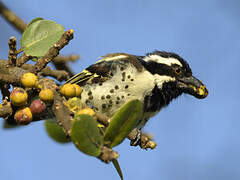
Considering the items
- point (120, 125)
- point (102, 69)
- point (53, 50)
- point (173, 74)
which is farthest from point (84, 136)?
point (173, 74)

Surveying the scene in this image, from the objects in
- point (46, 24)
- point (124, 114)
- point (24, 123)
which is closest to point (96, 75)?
point (46, 24)

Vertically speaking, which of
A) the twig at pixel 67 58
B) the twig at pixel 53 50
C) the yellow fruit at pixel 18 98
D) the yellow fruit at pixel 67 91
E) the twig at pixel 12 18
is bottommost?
the yellow fruit at pixel 18 98

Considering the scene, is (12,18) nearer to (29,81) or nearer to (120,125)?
(29,81)

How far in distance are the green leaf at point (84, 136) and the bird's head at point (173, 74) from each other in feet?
8.53

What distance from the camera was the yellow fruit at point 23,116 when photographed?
1997 millimetres

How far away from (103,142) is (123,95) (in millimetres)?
2106

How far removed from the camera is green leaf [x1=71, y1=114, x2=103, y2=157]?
156 cm

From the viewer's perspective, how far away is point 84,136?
1.57 m

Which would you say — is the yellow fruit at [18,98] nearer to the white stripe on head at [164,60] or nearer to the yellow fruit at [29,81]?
the yellow fruit at [29,81]

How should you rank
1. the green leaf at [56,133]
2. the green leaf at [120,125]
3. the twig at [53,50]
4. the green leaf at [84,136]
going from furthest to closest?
1. the green leaf at [56,133]
2. the twig at [53,50]
3. the green leaf at [120,125]
4. the green leaf at [84,136]

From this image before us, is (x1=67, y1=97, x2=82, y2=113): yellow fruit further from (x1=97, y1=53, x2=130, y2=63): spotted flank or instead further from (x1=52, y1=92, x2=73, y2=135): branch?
(x1=97, y1=53, x2=130, y2=63): spotted flank

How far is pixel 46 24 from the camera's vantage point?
253cm

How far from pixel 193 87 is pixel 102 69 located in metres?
1.01

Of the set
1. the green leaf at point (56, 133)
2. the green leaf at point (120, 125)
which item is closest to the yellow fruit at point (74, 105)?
the green leaf at point (120, 125)
